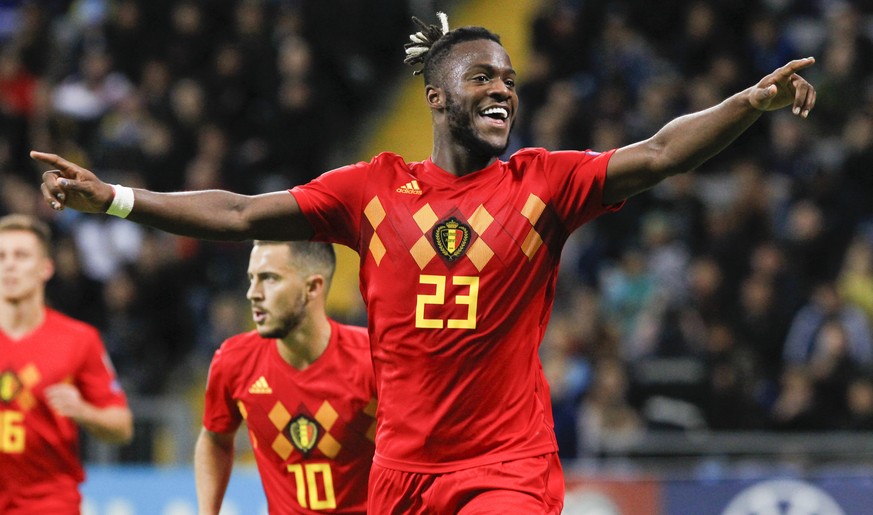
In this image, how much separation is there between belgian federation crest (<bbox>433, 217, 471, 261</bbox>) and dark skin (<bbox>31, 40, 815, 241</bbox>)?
27cm

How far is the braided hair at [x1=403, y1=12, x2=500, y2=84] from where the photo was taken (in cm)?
512

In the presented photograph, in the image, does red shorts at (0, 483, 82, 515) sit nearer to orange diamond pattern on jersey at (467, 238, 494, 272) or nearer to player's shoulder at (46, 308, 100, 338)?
player's shoulder at (46, 308, 100, 338)

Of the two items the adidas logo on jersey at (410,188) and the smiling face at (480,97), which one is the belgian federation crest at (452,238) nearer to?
the adidas logo on jersey at (410,188)

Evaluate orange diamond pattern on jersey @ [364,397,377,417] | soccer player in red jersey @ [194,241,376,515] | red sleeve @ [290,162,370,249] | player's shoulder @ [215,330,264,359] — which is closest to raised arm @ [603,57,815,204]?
red sleeve @ [290,162,370,249]

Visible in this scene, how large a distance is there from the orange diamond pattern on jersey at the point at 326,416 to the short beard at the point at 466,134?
64.7 inches

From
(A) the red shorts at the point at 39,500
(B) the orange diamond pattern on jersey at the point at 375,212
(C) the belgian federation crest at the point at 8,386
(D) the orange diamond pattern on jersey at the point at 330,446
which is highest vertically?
(B) the orange diamond pattern on jersey at the point at 375,212

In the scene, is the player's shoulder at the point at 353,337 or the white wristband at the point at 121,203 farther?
the player's shoulder at the point at 353,337

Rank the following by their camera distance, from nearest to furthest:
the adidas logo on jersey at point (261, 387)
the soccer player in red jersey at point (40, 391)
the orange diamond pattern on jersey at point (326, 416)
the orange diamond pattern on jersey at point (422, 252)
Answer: the orange diamond pattern on jersey at point (422, 252)
the orange diamond pattern on jersey at point (326, 416)
the adidas logo on jersey at point (261, 387)
the soccer player in red jersey at point (40, 391)

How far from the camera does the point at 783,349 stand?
11125 millimetres

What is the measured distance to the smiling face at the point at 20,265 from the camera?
7527mm

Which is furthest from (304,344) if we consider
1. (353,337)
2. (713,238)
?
(713,238)

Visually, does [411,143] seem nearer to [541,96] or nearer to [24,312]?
[541,96]

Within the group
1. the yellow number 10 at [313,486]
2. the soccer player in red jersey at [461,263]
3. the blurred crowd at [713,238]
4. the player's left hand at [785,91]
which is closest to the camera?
the player's left hand at [785,91]

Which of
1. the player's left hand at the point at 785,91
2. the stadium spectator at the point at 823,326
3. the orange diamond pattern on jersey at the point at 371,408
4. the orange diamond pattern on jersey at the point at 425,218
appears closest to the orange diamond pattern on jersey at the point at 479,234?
the orange diamond pattern on jersey at the point at 425,218
